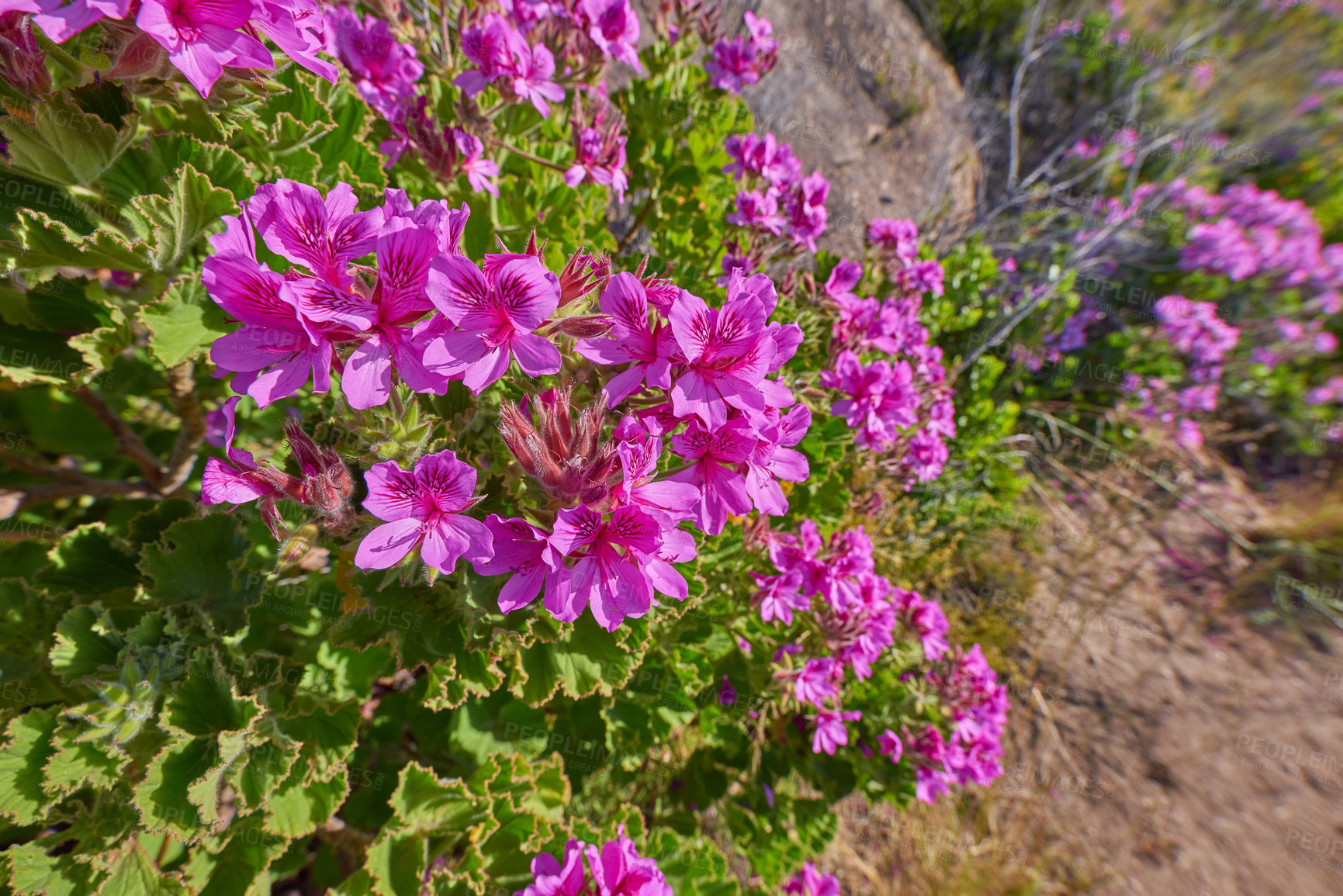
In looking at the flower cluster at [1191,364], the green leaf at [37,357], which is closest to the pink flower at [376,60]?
the green leaf at [37,357]

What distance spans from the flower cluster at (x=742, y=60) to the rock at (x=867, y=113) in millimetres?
2075

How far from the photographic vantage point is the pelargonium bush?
38.6 inches

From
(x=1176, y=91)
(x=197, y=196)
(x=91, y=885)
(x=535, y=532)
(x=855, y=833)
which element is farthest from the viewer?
(x=1176, y=91)

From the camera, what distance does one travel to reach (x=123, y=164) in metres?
1.45

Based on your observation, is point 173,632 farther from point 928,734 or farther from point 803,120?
point 803,120

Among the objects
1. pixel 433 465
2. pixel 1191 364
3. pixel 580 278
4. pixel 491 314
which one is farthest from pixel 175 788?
pixel 1191 364

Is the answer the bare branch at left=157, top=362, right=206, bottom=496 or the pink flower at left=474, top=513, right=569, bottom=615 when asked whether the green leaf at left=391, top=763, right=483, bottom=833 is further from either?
the bare branch at left=157, top=362, right=206, bottom=496

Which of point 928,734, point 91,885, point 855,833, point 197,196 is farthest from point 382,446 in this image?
point 855,833

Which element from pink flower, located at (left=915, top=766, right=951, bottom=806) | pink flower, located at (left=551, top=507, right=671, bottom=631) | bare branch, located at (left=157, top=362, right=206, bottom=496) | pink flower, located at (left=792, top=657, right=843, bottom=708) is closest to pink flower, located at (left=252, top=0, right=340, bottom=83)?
pink flower, located at (left=551, top=507, right=671, bottom=631)

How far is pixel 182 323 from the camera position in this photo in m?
1.53

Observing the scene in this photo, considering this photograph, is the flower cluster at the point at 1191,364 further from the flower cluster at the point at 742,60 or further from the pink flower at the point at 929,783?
the flower cluster at the point at 742,60

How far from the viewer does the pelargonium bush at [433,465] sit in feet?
3.22

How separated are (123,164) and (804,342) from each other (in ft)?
6.26

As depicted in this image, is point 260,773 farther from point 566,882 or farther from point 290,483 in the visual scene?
point 290,483
